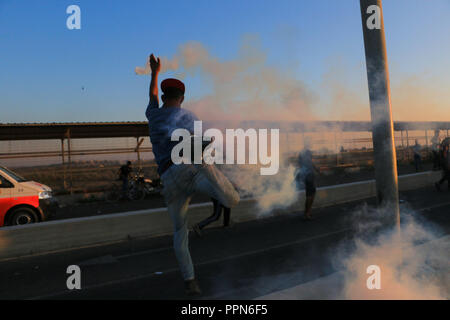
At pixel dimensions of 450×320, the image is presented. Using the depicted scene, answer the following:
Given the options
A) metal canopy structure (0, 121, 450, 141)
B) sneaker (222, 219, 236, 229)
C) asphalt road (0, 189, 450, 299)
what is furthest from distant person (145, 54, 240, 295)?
metal canopy structure (0, 121, 450, 141)

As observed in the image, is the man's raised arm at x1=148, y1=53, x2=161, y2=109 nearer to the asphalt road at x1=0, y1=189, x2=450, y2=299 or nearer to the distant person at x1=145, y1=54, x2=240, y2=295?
the distant person at x1=145, y1=54, x2=240, y2=295

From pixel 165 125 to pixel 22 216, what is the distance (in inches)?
262

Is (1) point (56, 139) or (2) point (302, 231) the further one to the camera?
(1) point (56, 139)

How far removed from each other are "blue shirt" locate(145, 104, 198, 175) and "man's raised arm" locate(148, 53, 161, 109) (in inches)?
2.6

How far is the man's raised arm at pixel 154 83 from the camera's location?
10.2ft

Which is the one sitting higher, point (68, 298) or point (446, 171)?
point (446, 171)

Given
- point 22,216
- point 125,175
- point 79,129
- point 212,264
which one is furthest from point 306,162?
point 79,129

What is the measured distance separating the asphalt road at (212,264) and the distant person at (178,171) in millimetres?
897

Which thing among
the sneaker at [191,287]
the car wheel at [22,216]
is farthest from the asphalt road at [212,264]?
the car wheel at [22,216]

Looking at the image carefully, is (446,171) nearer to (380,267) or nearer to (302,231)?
(302,231)

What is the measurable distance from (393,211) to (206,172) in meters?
1.73

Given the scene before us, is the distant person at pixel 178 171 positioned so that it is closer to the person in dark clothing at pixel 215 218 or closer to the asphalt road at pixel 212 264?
the asphalt road at pixel 212 264
